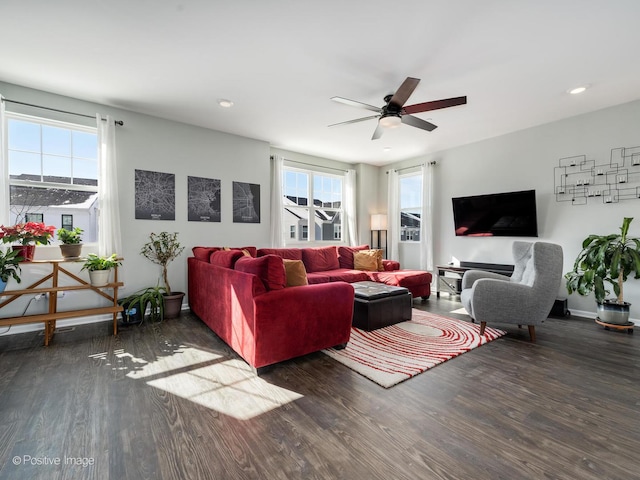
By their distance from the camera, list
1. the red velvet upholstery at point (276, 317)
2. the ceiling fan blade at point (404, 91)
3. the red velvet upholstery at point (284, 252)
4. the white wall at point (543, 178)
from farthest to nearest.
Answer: the red velvet upholstery at point (284, 252), the white wall at point (543, 178), the ceiling fan blade at point (404, 91), the red velvet upholstery at point (276, 317)

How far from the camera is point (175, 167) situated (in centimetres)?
420

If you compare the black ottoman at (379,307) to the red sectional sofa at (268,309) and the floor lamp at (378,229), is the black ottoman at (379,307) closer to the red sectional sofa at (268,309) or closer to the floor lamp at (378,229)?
the red sectional sofa at (268,309)

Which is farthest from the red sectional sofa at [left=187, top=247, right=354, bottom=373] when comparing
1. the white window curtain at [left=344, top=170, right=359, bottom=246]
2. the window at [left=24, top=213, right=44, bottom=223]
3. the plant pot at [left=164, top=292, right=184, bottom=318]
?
the white window curtain at [left=344, top=170, right=359, bottom=246]

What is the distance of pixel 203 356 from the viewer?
8.64 ft

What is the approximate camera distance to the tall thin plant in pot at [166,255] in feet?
12.6

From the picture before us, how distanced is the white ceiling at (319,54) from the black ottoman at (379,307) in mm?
2321

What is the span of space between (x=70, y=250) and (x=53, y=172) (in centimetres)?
112

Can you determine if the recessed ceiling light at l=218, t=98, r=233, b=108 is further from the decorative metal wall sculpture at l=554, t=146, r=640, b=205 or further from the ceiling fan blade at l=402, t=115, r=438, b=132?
the decorative metal wall sculpture at l=554, t=146, r=640, b=205

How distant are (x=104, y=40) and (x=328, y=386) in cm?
333

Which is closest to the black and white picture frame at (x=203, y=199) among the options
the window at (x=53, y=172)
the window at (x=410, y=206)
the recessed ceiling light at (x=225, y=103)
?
the window at (x=53, y=172)

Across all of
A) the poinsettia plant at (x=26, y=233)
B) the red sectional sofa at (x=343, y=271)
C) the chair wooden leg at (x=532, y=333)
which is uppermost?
the poinsettia plant at (x=26, y=233)

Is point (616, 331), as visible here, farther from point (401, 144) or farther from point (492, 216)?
point (401, 144)

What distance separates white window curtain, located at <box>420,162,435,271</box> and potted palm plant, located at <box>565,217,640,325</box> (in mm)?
2291

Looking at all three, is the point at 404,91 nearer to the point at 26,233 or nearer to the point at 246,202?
the point at 246,202
